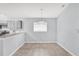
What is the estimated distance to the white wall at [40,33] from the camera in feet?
31.3

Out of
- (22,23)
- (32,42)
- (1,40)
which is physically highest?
(22,23)

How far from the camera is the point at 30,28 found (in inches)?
379

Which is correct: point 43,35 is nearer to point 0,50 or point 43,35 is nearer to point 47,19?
point 47,19

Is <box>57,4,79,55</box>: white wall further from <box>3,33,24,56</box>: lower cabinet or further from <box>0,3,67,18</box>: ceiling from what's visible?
<box>3,33,24,56</box>: lower cabinet

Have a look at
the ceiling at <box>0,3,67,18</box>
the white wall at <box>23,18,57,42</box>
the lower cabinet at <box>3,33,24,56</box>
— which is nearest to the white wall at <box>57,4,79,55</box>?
the ceiling at <box>0,3,67,18</box>

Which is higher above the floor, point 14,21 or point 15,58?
point 14,21

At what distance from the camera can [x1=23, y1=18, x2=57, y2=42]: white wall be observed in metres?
9.53

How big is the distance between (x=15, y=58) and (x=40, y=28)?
7.60 m

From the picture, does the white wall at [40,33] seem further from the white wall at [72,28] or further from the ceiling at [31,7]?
the white wall at [72,28]

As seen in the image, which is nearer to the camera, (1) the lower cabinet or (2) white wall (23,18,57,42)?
(1) the lower cabinet

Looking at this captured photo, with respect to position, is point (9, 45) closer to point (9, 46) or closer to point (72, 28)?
point (9, 46)

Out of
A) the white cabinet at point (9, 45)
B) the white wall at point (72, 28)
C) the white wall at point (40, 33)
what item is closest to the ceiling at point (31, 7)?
the white wall at point (72, 28)

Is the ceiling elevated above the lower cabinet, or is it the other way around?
the ceiling

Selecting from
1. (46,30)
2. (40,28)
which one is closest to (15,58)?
(40,28)
